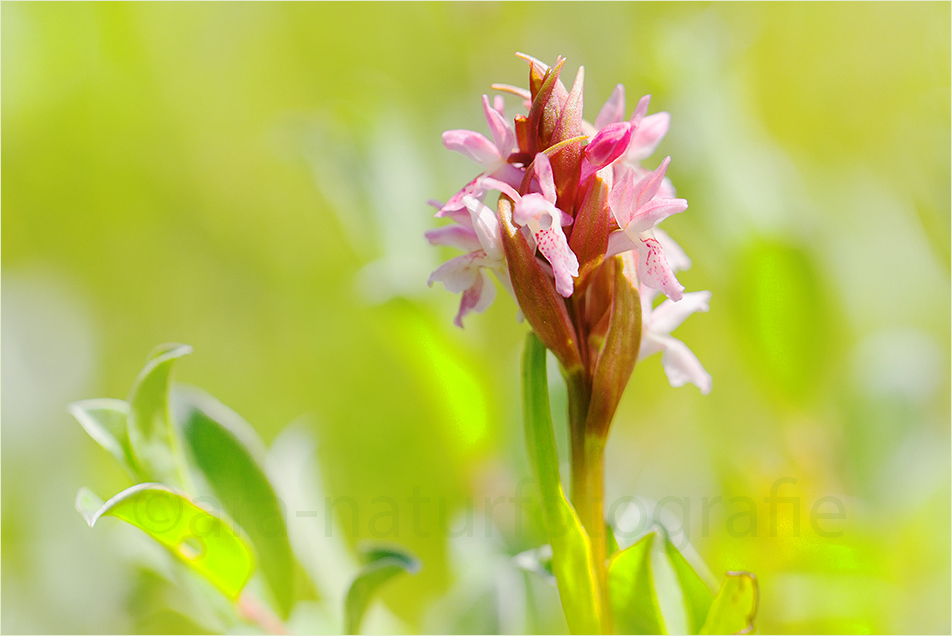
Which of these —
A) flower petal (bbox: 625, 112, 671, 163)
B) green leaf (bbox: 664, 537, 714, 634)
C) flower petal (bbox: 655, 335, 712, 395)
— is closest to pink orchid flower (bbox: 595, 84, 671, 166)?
flower petal (bbox: 625, 112, 671, 163)

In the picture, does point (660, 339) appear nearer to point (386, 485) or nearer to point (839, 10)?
point (386, 485)

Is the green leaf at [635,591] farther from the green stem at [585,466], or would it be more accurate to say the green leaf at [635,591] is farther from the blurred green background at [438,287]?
the blurred green background at [438,287]

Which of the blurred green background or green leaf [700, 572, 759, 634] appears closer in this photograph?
green leaf [700, 572, 759, 634]

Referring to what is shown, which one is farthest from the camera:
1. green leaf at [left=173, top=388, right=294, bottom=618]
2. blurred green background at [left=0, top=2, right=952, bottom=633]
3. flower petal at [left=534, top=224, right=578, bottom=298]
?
blurred green background at [left=0, top=2, right=952, bottom=633]

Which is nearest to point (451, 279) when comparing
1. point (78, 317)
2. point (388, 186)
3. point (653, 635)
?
point (653, 635)

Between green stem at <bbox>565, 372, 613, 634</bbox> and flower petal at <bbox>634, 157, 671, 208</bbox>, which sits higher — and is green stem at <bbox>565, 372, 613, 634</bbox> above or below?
below

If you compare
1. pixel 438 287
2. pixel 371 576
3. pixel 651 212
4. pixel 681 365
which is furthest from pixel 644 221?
pixel 438 287

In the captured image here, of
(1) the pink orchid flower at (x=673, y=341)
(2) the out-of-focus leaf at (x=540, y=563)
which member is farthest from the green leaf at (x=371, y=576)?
(1) the pink orchid flower at (x=673, y=341)

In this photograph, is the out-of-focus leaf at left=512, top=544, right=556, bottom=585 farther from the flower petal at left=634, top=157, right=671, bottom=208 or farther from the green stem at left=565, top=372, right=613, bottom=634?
the flower petal at left=634, top=157, right=671, bottom=208
